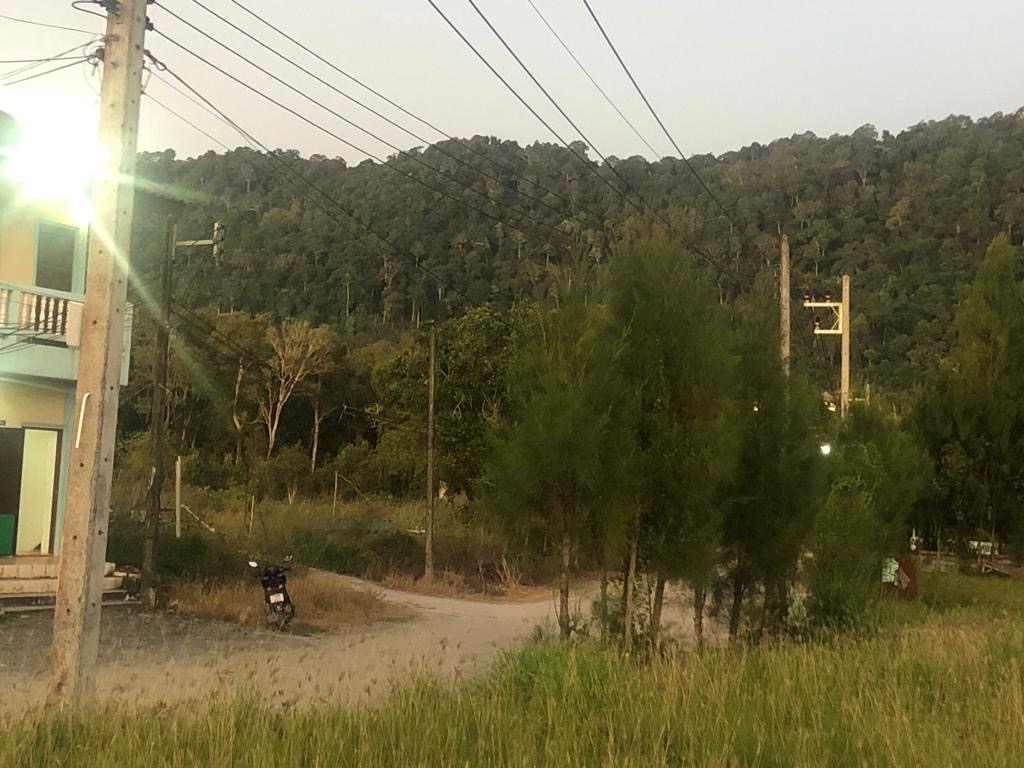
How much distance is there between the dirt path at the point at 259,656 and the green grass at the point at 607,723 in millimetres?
911

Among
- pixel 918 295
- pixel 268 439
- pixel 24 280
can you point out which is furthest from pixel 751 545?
pixel 918 295

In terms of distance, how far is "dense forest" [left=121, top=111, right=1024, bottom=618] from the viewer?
37.8 ft

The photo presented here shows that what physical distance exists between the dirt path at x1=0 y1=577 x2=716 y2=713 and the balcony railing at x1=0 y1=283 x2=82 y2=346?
14.3 ft

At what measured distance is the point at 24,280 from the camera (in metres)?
17.2

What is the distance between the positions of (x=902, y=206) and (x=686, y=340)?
5975cm

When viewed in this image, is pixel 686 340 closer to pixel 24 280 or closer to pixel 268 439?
pixel 24 280

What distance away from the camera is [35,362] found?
16953mm

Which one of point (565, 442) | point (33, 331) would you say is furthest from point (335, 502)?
point (565, 442)

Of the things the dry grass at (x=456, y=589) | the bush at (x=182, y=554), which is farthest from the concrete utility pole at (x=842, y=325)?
the bush at (x=182, y=554)

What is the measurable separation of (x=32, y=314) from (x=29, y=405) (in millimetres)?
2067

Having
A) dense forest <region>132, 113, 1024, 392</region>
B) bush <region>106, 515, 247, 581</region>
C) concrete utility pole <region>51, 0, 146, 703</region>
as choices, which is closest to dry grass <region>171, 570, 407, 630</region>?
bush <region>106, 515, 247, 581</region>

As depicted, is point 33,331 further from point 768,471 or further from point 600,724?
point 600,724

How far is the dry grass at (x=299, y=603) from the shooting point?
16.3m

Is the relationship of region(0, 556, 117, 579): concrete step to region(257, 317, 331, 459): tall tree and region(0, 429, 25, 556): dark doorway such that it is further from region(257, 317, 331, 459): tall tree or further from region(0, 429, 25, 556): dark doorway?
region(257, 317, 331, 459): tall tree
